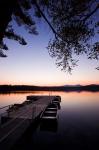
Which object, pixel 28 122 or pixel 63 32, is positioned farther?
pixel 28 122

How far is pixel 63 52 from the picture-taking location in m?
9.33

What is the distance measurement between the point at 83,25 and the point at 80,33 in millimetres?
503

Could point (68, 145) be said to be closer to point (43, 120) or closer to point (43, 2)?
point (43, 120)

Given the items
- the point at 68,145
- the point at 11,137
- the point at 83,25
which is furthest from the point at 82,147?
the point at 83,25

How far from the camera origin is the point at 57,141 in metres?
18.0

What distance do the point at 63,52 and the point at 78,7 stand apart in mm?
2253

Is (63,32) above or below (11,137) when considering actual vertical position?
above

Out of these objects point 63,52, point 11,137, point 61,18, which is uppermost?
point 61,18

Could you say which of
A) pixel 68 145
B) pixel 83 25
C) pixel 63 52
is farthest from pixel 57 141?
pixel 83 25

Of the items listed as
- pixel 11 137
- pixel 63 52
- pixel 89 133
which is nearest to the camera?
pixel 63 52

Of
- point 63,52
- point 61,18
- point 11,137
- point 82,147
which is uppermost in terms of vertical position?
point 61,18

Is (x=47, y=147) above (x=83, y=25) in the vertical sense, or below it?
below

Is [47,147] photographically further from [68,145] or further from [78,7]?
[78,7]

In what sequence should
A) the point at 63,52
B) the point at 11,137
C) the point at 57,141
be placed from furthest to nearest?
the point at 57,141 < the point at 11,137 < the point at 63,52
